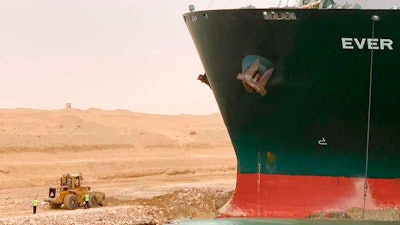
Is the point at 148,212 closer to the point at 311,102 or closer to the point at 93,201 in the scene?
the point at 93,201

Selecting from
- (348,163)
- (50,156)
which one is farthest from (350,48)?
(50,156)

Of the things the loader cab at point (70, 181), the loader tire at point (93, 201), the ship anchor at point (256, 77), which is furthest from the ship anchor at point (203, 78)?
the loader cab at point (70, 181)

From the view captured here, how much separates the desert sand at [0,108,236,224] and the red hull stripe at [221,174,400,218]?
5.32m

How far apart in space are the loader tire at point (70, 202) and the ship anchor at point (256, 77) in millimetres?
9041

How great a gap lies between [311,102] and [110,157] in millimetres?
32327

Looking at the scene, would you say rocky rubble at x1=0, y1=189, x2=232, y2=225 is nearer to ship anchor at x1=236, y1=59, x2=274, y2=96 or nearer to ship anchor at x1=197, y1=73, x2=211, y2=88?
ship anchor at x1=197, y1=73, x2=211, y2=88

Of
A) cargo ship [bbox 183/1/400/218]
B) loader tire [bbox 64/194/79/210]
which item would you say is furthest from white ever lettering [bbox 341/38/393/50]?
loader tire [bbox 64/194/79/210]

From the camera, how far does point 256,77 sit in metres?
19.5

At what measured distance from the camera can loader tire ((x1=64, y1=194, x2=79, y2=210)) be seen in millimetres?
26297

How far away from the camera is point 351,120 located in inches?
769

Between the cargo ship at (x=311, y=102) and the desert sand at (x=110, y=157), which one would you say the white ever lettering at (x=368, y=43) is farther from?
the desert sand at (x=110, y=157)

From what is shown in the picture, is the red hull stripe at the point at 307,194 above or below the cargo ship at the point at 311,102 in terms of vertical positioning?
below

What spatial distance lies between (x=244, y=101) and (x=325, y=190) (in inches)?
112

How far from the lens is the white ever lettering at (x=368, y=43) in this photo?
739 inches
